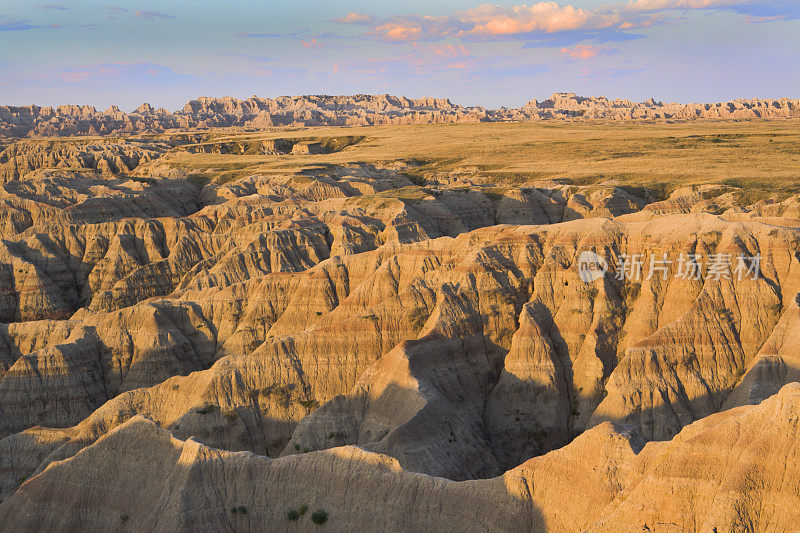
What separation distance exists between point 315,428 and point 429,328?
40.3 feet

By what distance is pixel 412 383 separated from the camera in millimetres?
49531

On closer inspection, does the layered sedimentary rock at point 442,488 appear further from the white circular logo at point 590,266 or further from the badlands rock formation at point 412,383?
the white circular logo at point 590,266

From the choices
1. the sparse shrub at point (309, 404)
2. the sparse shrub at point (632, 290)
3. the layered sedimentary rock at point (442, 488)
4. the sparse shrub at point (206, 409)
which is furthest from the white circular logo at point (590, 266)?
the sparse shrub at point (206, 409)

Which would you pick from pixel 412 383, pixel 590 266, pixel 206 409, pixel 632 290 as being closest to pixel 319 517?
pixel 412 383

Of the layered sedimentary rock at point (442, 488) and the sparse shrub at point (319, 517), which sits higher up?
the layered sedimentary rock at point (442, 488)

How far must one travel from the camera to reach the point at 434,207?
115062 mm

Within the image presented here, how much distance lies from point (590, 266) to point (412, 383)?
20.0m

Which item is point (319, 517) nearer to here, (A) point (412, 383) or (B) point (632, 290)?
(A) point (412, 383)

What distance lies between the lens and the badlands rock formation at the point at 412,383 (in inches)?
1262

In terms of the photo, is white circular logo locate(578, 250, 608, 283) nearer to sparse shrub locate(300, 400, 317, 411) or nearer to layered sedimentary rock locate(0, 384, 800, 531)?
sparse shrub locate(300, 400, 317, 411)

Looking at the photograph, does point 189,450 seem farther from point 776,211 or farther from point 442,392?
point 776,211

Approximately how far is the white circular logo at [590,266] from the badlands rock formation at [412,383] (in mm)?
469

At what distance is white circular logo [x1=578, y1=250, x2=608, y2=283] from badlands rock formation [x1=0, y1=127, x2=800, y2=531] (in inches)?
18.4

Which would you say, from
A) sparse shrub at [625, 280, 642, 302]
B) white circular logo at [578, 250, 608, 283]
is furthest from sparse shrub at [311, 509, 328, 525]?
sparse shrub at [625, 280, 642, 302]
